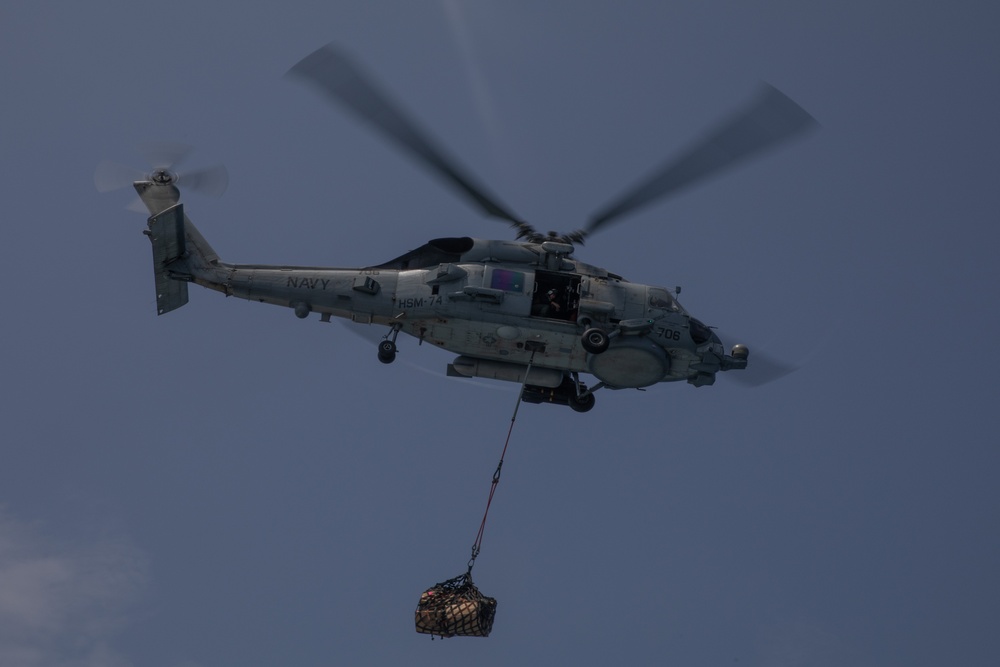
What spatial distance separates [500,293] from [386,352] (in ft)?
7.96

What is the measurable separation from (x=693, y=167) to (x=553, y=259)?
10.4ft

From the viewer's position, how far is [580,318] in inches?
1011

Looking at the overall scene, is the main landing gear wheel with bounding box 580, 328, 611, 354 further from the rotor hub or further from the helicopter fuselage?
the rotor hub

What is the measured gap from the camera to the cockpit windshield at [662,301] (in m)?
26.2

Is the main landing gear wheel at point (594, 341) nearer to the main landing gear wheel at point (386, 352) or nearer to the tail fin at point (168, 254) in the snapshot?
the main landing gear wheel at point (386, 352)

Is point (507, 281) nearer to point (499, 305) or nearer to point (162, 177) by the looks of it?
point (499, 305)

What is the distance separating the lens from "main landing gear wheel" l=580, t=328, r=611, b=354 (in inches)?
998

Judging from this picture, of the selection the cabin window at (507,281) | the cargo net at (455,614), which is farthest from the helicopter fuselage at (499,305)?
the cargo net at (455,614)

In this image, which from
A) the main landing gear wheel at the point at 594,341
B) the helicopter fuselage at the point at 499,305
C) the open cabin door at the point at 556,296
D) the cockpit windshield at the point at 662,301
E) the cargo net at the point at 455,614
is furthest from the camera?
the cockpit windshield at the point at 662,301

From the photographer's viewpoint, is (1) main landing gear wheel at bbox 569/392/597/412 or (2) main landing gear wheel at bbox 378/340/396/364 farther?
(1) main landing gear wheel at bbox 569/392/597/412

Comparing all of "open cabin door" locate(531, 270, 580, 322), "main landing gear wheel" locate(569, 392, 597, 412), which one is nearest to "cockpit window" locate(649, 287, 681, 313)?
A: "open cabin door" locate(531, 270, 580, 322)

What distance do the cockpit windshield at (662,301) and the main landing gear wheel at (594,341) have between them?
1.35 m

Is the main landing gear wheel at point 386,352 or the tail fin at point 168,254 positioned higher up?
the tail fin at point 168,254

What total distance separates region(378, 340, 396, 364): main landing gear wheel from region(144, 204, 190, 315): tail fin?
13.4 ft
